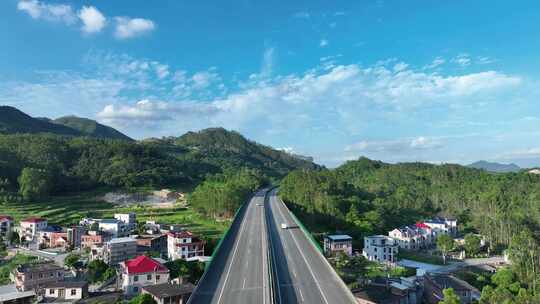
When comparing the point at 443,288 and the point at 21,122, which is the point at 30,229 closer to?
the point at 443,288

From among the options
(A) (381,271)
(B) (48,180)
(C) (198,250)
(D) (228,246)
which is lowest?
(A) (381,271)

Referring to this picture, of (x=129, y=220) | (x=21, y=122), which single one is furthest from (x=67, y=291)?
(x=21, y=122)

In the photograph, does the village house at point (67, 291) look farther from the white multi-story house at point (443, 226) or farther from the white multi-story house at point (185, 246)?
the white multi-story house at point (443, 226)

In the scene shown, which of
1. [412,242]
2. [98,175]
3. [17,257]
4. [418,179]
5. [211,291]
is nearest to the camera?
[211,291]

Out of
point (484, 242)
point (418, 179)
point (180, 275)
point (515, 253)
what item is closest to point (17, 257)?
point (180, 275)

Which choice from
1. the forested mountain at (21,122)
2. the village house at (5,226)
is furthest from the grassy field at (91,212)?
the forested mountain at (21,122)

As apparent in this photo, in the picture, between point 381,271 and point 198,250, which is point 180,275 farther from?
point 381,271
